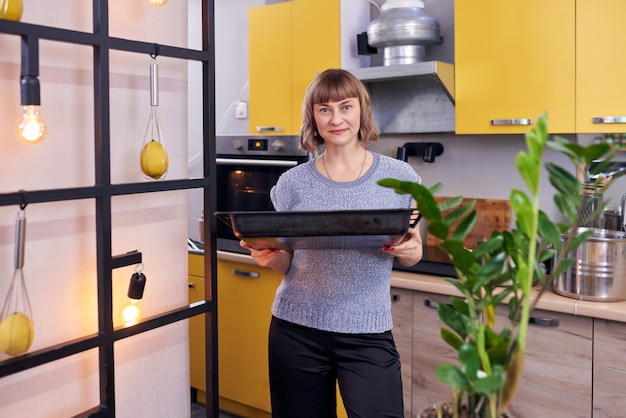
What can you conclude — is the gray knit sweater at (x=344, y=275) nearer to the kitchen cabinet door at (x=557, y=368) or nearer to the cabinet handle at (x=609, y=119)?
the kitchen cabinet door at (x=557, y=368)

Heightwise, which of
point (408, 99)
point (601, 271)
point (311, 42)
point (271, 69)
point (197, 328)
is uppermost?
point (311, 42)

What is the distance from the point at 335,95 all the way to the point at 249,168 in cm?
151

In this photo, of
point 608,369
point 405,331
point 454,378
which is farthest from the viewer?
point 405,331

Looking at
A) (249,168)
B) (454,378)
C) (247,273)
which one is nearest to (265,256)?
(454,378)

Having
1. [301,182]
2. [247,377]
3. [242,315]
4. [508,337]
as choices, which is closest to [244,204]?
[242,315]

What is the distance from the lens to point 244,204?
3346mm

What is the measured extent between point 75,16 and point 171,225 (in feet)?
1.97

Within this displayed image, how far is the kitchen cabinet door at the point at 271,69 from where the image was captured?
3.28 m

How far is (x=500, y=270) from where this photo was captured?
726 mm

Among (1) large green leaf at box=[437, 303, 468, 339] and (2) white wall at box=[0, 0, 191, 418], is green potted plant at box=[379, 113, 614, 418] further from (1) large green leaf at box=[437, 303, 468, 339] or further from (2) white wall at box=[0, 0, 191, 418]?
(2) white wall at box=[0, 0, 191, 418]

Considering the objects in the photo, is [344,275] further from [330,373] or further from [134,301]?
[134,301]

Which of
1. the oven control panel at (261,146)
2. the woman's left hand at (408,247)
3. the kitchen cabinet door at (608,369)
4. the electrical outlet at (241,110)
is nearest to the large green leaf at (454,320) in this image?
the woman's left hand at (408,247)

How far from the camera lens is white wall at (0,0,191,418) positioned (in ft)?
4.98

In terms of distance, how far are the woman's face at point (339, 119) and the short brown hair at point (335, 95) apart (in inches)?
0.6
